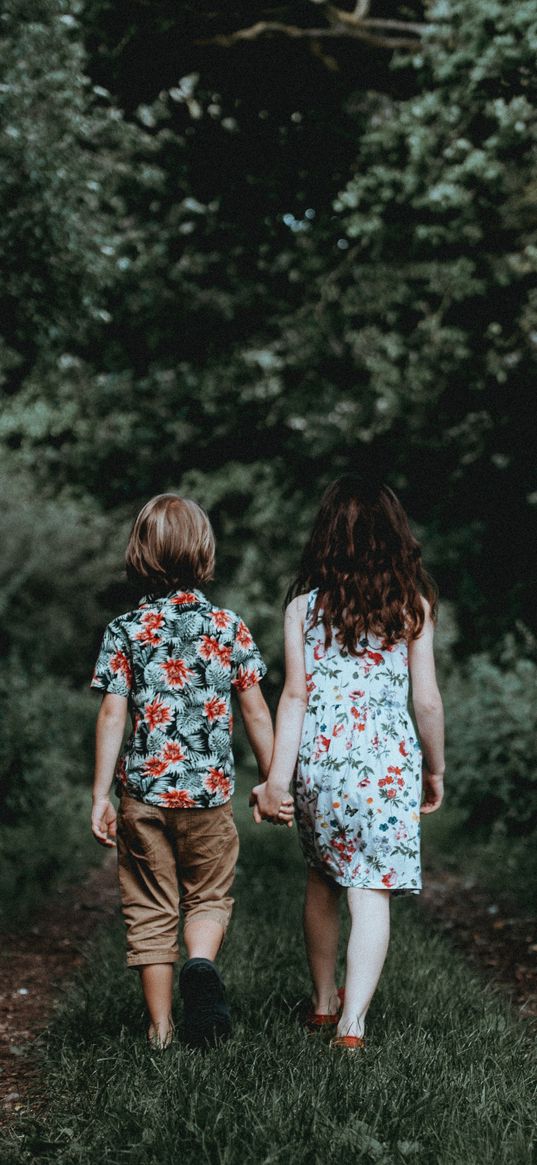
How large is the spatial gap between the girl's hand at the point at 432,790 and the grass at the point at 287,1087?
2.35ft

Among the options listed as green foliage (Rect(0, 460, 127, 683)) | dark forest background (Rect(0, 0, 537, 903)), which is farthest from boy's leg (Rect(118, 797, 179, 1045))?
green foliage (Rect(0, 460, 127, 683))

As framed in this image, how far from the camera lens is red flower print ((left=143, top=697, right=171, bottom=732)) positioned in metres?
3.68

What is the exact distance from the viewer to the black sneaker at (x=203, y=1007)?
335 cm

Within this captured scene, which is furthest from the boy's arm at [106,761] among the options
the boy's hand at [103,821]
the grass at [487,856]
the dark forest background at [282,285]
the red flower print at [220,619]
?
the grass at [487,856]

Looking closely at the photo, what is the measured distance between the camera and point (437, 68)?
7.07 meters

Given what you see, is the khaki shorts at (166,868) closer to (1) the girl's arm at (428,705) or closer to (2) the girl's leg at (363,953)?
(2) the girl's leg at (363,953)

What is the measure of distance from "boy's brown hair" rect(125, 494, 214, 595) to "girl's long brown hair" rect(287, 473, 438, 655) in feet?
1.18

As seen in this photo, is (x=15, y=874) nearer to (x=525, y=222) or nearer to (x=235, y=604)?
(x=525, y=222)

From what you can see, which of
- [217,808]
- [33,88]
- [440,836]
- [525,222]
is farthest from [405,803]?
[440,836]

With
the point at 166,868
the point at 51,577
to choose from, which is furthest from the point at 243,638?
the point at 51,577

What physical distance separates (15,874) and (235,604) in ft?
26.0

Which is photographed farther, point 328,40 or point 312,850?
point 328,40

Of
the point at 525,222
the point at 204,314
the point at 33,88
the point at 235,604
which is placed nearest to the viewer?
the point at 33,88

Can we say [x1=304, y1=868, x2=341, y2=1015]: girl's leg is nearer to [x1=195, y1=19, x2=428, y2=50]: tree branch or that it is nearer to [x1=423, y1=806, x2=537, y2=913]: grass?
[x1=423, y1=806, x2=537, y2=913]: grass
